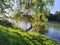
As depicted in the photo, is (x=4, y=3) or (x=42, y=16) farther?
(x=42, y=16)

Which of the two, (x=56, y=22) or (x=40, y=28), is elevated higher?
(x=40, y=28)

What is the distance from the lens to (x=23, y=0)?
43.6 ft

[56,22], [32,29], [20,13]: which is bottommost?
[56,22]

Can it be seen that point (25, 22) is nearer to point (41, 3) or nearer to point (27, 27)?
point (27, 27)

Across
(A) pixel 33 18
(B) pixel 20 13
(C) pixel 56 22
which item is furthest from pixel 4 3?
(C) pixel 56 22

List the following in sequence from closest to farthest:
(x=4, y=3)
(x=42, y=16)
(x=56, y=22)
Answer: (x=4, y=3) < (x=42, y=16) < (x=56, y=22)

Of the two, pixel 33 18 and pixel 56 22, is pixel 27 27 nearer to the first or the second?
pixel 33 18

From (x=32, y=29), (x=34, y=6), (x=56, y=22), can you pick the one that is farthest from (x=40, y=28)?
(x=56, y=22)

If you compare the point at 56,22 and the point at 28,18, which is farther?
the point at 56,22

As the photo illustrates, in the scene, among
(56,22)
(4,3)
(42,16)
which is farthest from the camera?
(56,22)

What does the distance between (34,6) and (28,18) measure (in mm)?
813

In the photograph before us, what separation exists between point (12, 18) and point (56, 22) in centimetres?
1505

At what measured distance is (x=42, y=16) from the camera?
13.5 metres

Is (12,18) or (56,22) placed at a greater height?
(12,18)
